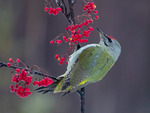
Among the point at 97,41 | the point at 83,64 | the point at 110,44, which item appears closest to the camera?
the point at 83,64

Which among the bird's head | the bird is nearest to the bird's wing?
the bird

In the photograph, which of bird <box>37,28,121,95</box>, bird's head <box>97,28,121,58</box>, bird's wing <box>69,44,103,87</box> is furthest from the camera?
bird's head <box>97,28,121,58</box>

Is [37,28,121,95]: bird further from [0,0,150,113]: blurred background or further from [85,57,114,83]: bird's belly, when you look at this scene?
[0,0,150,113]: blurred background

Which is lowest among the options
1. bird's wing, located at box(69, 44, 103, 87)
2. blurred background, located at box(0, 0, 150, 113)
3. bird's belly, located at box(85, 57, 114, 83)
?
blurred background, located at box(0, 0, 150, 113)

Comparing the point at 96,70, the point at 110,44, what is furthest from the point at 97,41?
the point at 96,70

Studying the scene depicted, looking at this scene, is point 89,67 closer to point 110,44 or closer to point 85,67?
point 85,67

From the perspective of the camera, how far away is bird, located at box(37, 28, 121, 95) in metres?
2.95

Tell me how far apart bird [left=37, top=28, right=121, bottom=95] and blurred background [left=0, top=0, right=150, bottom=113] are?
442cm

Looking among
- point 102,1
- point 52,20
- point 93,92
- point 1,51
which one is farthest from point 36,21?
point 93,92

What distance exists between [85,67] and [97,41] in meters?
4.78

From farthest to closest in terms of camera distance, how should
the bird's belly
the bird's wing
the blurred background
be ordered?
the blurred background, the bird's belly, the bird's wing

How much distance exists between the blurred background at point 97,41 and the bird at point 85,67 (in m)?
4.42

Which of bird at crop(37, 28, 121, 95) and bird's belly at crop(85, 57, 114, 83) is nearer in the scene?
bird at crop(37, 28, 121, 95)

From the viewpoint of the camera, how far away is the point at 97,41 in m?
8.00
